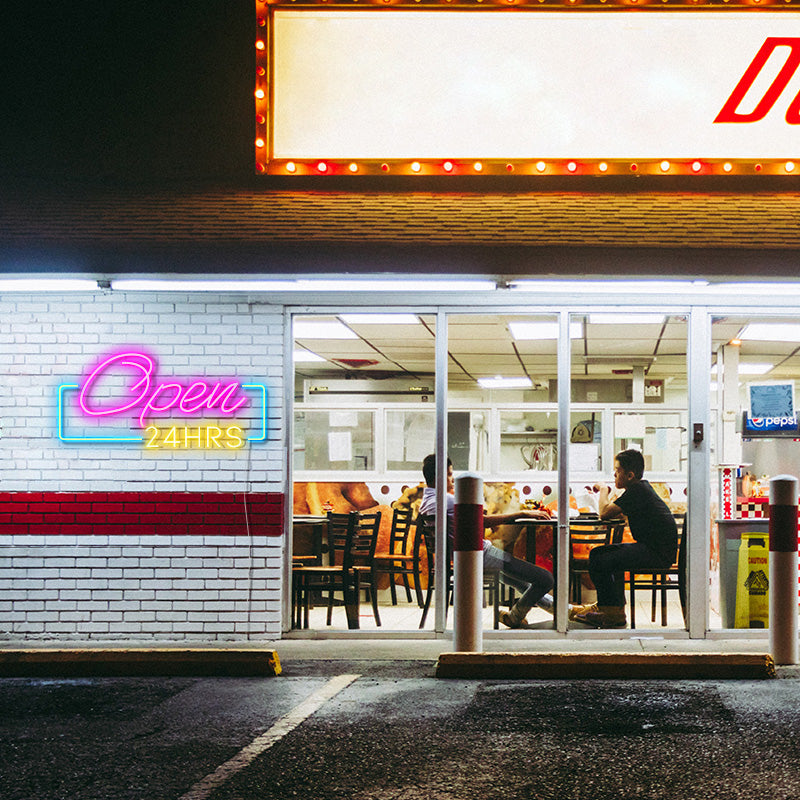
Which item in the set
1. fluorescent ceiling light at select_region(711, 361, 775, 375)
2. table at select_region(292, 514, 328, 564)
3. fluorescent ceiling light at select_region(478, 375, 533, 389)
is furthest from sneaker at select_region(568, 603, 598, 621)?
fluorescent ceiling light at select_region(711, 361, 775, 375)

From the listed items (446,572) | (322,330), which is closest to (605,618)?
(446,572)

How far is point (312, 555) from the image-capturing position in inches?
333

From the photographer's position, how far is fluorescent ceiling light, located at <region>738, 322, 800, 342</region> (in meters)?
9.33

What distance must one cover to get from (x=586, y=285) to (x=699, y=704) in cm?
311

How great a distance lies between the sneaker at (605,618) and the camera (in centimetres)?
767

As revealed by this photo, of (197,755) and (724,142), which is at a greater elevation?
(724,142)

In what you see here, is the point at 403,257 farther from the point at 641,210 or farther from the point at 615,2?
the point at 615,2

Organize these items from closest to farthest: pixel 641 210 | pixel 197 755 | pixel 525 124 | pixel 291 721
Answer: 1. pixel 197 755
2. pixel 291 721
3. pixel 641 210
4. pixel 525 124

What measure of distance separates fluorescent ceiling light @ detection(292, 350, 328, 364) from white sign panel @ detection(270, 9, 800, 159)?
3.54m

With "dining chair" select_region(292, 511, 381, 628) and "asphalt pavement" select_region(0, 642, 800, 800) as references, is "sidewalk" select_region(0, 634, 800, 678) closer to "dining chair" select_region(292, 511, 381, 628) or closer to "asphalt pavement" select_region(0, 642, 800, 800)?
"asphalt pavement" select_region(0, 642, 800, 800)

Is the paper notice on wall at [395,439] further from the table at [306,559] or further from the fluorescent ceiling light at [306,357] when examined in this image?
the table at [306,559]

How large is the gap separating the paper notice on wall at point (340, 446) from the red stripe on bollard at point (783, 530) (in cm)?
545

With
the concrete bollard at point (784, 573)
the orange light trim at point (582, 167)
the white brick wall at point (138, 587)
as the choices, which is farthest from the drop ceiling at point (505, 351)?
the white brick wall at point (138, 587)

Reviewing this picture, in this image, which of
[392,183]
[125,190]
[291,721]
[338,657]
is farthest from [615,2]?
[291,721]
